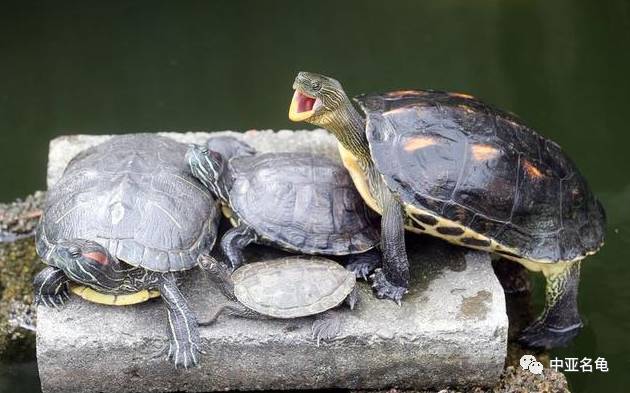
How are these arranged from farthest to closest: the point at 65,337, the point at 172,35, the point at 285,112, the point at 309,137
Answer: the point at 172,35, the point at 285,112, the point at 309,137, the point at 65,337

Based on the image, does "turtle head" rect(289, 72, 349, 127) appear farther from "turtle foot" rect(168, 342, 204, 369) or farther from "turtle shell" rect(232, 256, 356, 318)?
"turtle foot" rect(168, 342, 204, 369)

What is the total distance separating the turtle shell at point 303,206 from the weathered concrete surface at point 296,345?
1.04 feet

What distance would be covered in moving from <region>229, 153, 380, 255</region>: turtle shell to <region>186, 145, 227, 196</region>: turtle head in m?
0.10

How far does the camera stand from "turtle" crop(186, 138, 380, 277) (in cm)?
458

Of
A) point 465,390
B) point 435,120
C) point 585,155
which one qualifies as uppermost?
point 435,120

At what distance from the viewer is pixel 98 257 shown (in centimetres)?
418

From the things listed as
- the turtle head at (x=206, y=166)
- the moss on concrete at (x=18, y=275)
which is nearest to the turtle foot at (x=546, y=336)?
the turtle head at (x=206, y=166)

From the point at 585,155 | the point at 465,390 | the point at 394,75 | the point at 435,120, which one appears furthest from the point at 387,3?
the point at 465,390

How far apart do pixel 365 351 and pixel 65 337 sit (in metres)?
1.47

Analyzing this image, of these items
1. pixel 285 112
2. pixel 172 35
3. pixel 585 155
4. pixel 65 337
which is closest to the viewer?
pixel 65 337

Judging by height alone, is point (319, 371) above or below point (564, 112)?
below

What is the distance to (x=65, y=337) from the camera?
14.5ft

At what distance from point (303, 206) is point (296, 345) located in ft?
2.28

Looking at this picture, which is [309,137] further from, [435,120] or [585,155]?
[585,155]
